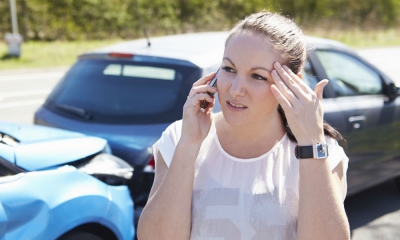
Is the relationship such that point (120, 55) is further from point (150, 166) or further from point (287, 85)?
point (287, 85)

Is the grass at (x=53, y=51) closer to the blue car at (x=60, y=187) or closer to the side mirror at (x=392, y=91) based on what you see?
the side mirror at (x=392, y=91)

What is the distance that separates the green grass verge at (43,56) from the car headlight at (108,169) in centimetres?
1399

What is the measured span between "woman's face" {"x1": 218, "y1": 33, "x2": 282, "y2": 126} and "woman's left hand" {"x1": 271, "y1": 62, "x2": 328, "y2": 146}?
6 cm

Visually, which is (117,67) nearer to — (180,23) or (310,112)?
(310,112)

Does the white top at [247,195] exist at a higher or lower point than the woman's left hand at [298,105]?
lower

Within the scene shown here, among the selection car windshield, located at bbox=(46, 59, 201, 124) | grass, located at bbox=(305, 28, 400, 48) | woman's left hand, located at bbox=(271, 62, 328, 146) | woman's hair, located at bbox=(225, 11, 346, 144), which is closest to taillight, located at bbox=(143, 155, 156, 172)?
car windshield, located at bbox=(46, 59, 201, 124)

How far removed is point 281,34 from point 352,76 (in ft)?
12.0

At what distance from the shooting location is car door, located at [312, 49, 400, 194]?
4855mm

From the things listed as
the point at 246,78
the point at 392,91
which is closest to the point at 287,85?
the point at 246,78

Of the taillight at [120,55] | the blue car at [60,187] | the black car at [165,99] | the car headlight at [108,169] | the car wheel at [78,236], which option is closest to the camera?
the blue car at [60,187]

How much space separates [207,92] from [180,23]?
1114 inches

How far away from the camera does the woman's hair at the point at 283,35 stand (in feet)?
6.80

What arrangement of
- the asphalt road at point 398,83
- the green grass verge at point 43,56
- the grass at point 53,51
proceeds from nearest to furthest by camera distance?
1. the asphalt road at point 398,83
2. the green grass verge at point 43,56
3. the grass at point 53,51

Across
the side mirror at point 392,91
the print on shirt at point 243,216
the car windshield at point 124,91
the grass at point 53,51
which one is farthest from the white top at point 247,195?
the grass at point 53,51
